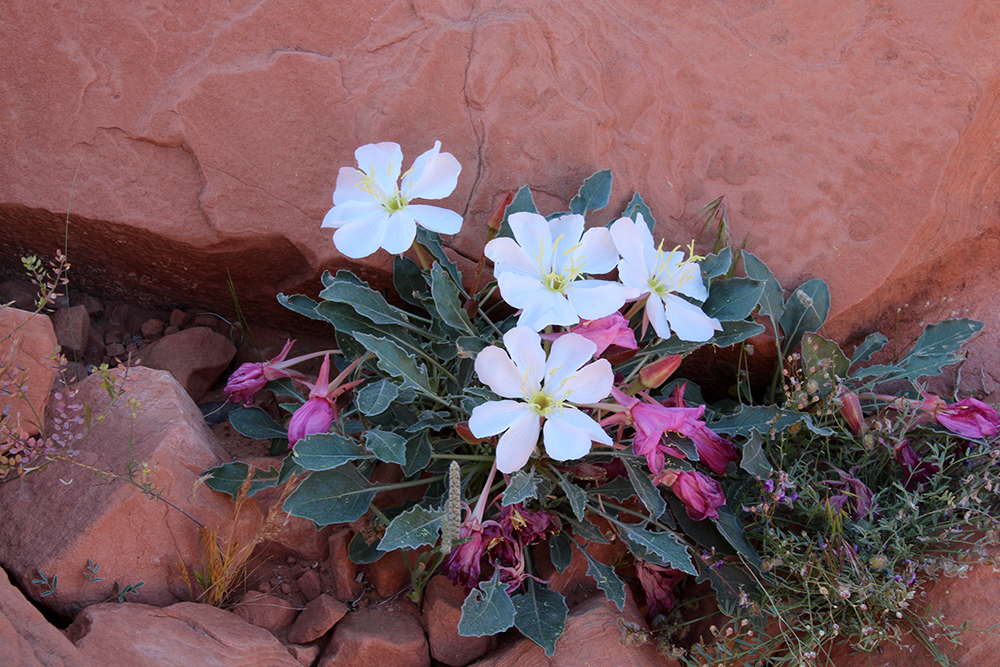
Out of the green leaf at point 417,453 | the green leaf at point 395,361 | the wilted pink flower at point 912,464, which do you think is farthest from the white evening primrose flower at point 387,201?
the wilted pink flower at point 912,464

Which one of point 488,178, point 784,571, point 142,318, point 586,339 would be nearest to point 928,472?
point 784,571

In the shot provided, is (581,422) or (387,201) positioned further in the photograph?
(387,201)

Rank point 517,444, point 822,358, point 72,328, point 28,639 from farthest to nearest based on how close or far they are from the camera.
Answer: point 72,328, point 822,358, point 517,444, point 28,639

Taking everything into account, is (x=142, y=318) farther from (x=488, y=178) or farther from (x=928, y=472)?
(x=928, y=472)

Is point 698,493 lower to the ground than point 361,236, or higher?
lower

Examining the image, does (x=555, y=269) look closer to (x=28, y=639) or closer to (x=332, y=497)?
(x=332, y=497)

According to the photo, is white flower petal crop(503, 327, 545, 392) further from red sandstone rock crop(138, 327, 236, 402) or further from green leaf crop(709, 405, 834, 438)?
red sandstone rock crop(138, 327, 236, 402)

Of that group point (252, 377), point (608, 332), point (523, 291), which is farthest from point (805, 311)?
point (252, 377)

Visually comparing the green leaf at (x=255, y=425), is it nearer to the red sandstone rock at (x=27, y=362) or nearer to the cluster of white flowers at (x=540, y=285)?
the red sandstone rock at (x=27, y=362)
